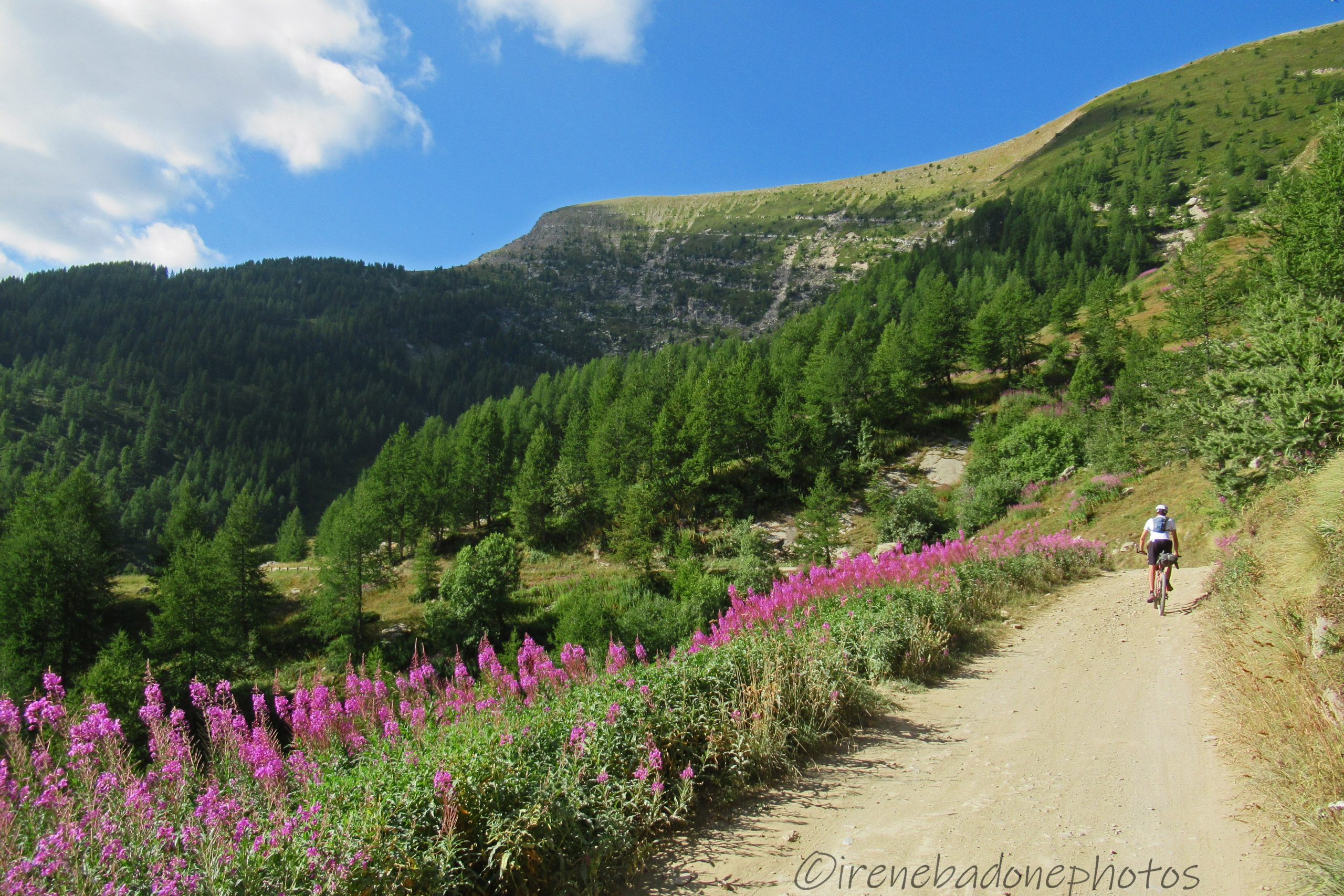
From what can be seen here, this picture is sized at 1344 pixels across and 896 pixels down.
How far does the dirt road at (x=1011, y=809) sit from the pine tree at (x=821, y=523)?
30.0 meters

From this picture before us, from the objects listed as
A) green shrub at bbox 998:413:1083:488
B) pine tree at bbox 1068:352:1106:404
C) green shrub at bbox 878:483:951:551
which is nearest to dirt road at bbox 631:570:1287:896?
green shrub at bbox 878:483:951:551

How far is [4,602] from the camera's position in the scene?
35625 millimetres

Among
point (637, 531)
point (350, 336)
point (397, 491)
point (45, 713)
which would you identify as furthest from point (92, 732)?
point (350, 336)

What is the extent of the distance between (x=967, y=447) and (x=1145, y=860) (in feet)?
158

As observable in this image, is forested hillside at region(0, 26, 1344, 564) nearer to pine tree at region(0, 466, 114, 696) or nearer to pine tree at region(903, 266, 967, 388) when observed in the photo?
pine tree at region(903, 266, 967, 388)

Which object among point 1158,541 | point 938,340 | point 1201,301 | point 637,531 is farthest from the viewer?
point 938,340

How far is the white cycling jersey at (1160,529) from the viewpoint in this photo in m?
10.1

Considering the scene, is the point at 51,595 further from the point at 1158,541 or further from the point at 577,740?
the point at 1158,541

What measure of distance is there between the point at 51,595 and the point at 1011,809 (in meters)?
52.6

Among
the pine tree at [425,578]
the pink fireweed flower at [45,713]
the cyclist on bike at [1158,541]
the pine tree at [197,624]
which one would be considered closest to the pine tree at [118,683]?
the pine tree at [197,624]

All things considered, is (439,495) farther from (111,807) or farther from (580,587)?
(111,807)

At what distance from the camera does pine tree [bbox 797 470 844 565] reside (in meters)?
37.0

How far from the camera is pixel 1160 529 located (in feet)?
34.1

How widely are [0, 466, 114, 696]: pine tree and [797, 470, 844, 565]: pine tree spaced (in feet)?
143
